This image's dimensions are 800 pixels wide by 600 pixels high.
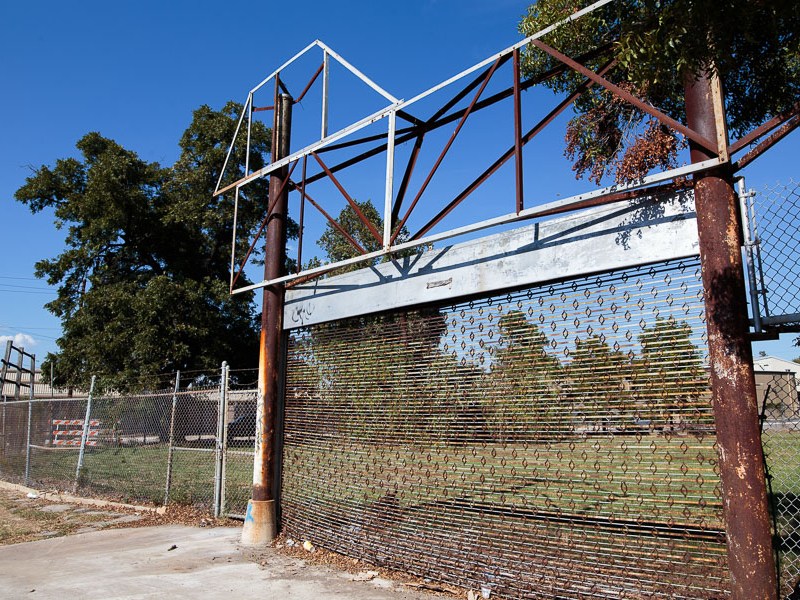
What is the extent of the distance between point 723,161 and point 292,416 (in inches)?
227

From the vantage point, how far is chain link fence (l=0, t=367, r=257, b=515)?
32.0 feet

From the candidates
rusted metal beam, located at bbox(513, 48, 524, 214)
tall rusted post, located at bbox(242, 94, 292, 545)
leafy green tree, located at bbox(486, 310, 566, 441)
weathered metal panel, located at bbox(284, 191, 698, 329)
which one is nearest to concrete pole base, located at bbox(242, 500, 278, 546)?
tall rusted post, located at bbox(242, 94, 292, 545)

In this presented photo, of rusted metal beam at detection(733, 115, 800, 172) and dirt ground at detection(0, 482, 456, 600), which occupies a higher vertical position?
rusted metal beam at detection(733, 115, 800, 172)

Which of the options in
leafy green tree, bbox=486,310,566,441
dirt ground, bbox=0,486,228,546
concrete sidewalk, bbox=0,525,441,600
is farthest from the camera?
dirt ground, bbox=0,486,228,546

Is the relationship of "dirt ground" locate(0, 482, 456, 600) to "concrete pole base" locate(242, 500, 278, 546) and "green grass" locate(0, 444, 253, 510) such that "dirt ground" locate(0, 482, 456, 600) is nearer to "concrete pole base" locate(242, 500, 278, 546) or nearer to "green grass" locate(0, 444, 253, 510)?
"concrete pole base" locate(242, 500, 278, 546)

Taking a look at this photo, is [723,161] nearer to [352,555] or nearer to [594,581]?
[594,581]

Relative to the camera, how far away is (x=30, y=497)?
487 inches

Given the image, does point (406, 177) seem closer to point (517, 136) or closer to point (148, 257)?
point (517, 136)

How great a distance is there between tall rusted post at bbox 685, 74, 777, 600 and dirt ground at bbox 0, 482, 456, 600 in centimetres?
222

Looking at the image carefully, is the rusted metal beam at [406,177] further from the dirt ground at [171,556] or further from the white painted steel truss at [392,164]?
the dirt ground at [171,556]

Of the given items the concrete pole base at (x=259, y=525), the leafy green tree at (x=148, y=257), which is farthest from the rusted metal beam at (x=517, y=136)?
the leafy green tree at (x=148, y=257)

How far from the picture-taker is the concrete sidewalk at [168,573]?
18.5ft

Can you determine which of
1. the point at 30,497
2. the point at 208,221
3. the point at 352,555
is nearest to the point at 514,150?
the point at 352,555

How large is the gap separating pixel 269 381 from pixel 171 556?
231cm
